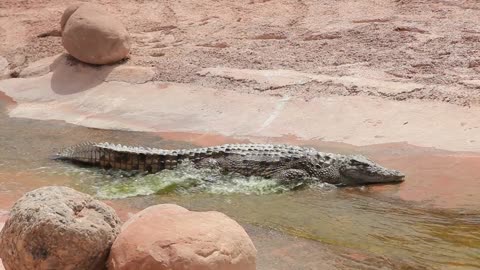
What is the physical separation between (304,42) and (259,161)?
4.16 m

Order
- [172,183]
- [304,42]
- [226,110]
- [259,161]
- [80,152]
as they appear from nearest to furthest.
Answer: [172,183], [259,161], [80,152], [226,110], [304,42]

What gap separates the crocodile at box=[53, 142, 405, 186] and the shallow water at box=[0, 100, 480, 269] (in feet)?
0.40

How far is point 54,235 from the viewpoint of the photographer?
11.7ft

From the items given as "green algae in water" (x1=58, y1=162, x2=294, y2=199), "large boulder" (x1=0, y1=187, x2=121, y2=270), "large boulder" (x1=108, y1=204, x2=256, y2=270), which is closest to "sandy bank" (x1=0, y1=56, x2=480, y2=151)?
"green algae in water" (x1=58, y1=162, x2=294, y2=199)

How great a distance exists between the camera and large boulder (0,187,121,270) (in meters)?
3.56

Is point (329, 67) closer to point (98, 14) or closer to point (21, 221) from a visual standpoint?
point (98, 14)

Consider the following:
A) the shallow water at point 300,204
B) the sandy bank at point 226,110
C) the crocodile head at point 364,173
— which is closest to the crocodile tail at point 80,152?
the shallow water at point 300,204

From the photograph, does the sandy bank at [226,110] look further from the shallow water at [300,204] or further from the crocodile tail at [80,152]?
the crocodile tail at [80,152]

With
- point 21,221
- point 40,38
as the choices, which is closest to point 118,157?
point 21,221

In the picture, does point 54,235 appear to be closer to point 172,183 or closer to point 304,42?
point 172,183

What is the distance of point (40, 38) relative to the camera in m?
12.6

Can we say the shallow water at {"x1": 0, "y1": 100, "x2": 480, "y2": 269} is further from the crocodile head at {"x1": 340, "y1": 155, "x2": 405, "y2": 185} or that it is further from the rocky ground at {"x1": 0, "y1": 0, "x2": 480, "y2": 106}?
the rocky ground at {"x1": 0, "y1": 0, "x2": 480, "y2": 106}

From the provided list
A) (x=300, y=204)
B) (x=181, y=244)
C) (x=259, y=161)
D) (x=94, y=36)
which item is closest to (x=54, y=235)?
(x=181, y=244)

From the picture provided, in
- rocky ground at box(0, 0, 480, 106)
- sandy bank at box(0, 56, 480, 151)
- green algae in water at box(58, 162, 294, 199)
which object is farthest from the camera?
rocky ground at box(0, 0, 480, 106)
